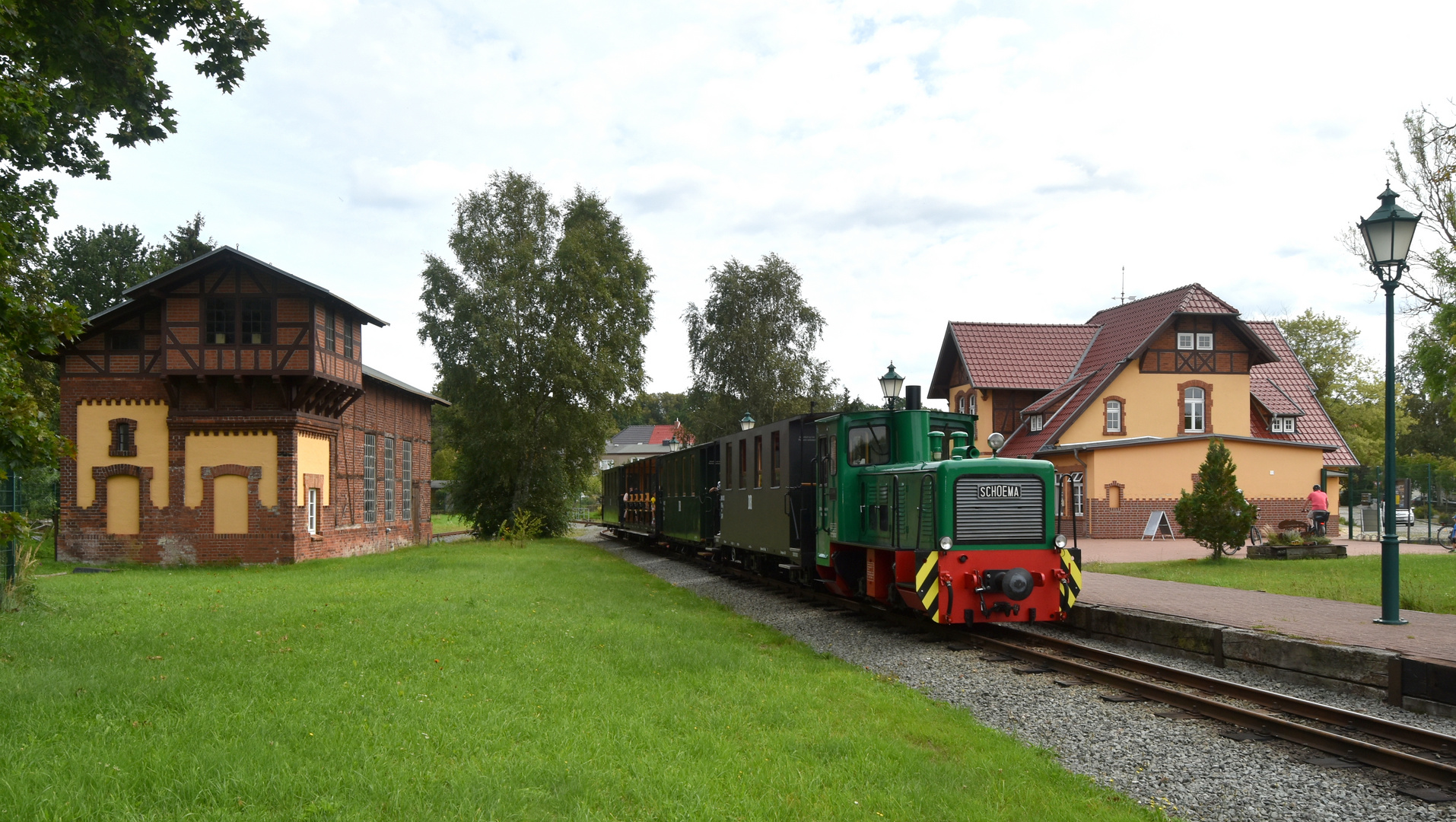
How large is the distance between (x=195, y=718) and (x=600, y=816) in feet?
11.1

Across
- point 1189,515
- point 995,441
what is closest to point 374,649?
point 995,441

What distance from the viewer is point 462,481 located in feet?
132

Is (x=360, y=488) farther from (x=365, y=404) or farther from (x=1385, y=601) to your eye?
(x=1385, y=601)

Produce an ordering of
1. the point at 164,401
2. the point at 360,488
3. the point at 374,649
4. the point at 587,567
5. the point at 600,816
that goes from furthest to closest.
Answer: the point at 360,488
the point at 164,401
the point at 587,567
the point at 374,649
the point at 600,816

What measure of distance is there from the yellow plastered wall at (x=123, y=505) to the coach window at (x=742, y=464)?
16212 millimetres

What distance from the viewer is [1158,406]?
35.9 m

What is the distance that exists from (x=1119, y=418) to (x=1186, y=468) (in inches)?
112

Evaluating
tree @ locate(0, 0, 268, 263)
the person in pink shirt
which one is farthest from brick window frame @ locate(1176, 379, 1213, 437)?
tree @ locate(0, 0, 268, 263)

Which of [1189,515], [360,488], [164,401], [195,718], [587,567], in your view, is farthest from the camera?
[360,488]

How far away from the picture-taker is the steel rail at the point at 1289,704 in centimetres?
709

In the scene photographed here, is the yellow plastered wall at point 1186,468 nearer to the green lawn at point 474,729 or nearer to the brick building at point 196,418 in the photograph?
the green lawn at point 474,729

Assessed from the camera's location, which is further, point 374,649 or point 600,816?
point 374,649

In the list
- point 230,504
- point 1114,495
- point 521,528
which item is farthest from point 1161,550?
point 230,504

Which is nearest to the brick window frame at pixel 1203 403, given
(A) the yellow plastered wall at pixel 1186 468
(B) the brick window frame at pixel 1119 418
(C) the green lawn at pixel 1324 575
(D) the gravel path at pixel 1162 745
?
(A) the yellow plastered wall at pixel 1186 468
